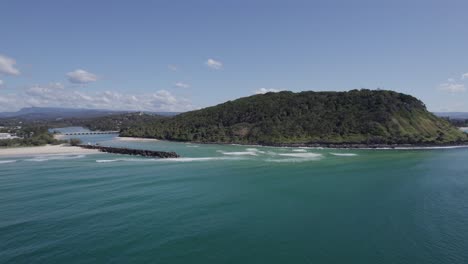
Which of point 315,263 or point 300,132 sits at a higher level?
point 300,132

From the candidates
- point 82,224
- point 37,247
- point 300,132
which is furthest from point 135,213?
point 300,132

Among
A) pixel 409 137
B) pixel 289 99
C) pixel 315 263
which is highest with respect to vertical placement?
pixel 289 99

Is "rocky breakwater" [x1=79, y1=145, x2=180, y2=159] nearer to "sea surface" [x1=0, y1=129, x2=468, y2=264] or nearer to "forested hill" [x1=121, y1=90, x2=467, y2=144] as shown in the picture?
"sea surface" [x1=0, y1=129, x2=468, y2=264]

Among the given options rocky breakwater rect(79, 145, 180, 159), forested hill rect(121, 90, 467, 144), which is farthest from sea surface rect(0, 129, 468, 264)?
forested hill rect(121, 90, 467, 144)

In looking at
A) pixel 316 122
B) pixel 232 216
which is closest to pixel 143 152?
pixel 232 216

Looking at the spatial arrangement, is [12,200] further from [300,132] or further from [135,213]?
[300,132]

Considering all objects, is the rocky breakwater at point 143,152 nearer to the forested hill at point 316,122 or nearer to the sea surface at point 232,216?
the sea surface at point 232,216
